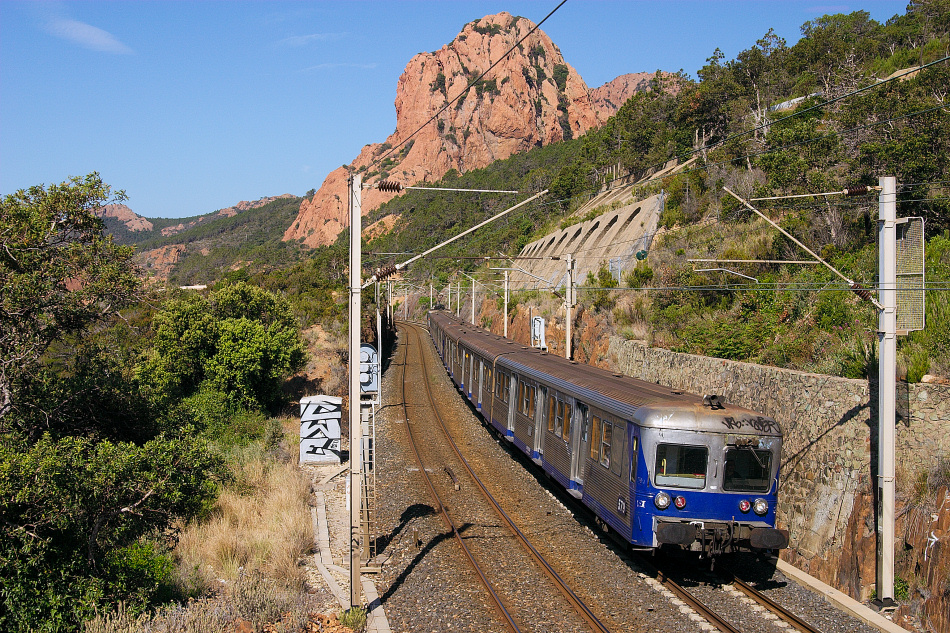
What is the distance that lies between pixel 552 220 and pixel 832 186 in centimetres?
4480

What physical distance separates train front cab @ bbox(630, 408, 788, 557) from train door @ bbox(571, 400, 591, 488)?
231 centimetres

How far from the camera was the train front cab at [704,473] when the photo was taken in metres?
9.59

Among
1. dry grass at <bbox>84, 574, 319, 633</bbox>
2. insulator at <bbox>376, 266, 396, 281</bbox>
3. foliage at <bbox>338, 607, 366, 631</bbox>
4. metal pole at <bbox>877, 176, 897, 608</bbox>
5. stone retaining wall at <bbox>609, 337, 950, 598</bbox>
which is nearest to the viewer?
dry grass at <bbox>84, 574, 319, 633</bbox>

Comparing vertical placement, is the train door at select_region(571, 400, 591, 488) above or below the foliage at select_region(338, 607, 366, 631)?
above

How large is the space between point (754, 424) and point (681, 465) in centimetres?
120

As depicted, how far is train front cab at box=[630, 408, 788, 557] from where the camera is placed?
31.5ft

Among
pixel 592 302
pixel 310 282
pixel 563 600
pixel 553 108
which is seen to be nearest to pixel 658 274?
pixel 592 302

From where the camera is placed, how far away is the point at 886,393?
372 inches

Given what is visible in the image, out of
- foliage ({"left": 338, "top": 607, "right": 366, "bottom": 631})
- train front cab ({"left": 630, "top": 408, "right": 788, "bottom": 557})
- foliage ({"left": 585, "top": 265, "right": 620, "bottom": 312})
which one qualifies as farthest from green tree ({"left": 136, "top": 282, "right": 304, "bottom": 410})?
train front cab ({"left": 630, "top": 408, "right": 788, "bottom": 557})

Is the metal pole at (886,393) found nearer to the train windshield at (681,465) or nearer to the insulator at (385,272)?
the train windshield at (681,465)

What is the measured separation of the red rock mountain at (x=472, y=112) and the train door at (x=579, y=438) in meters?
126

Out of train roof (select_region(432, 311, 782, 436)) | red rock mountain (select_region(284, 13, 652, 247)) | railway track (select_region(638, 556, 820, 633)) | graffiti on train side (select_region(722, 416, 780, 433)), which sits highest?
red rock mountain (select_region(284, 13, 652, 247))

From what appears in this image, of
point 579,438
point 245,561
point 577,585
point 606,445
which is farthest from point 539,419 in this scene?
point 245,561

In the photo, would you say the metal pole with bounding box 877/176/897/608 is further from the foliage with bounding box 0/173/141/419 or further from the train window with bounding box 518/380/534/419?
the foliage with bounding box 0/173/141/419
